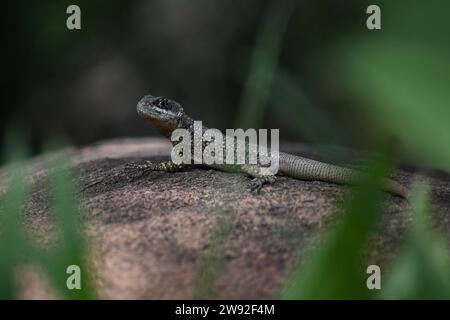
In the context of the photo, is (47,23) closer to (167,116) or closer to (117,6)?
(117,6)

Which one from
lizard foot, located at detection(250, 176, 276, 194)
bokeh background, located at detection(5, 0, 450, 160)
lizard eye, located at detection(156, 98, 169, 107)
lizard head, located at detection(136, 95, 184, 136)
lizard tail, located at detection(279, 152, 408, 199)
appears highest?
bokeh background, located at detection(5, 0, 450, 160)

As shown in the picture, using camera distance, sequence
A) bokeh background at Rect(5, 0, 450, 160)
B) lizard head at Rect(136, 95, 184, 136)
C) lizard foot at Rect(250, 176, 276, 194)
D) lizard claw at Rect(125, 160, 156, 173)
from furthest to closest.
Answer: bokeh background at Rect(5, 0, 450, 160), lizard head at Rect(136, 95, 184, 136), lizard claw at Rect(125, 160, 156, 173), lizard foot at Rect(250, 176, 276, 194)

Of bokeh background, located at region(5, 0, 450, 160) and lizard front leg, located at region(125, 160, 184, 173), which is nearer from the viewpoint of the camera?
lizard front leg, located at region(125, 160, 184, 173)

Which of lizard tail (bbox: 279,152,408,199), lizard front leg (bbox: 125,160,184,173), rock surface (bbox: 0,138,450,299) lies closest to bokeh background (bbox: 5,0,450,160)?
lizard front leg (bbox: 125,160,184,173)

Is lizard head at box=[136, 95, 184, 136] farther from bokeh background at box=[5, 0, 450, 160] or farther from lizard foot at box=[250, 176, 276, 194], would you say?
bokeh background at box=[5, 0, 450, 160]

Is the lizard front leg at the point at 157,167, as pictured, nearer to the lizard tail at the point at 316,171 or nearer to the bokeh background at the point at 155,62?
the lizard tail at the point at 316,171

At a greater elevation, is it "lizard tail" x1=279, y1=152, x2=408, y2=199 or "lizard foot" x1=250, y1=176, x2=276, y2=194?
"lizard tail" x1=279, y1=152, x2=408, y2=199

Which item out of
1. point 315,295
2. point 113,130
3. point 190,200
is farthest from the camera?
point 113,130

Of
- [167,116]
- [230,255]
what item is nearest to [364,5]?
[167,116]
